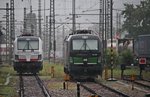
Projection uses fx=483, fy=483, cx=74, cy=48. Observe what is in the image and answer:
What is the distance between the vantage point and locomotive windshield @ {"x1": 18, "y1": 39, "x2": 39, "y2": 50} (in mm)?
36938

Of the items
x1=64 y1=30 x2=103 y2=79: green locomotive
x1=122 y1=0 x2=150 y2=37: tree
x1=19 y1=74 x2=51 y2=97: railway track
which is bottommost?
x1=19 y1=74 x2=51 y2=97: railway track

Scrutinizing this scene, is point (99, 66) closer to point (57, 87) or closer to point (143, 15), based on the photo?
point (57, 87)

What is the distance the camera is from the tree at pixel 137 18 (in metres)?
60.7

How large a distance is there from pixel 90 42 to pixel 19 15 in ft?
170

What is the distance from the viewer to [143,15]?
61219 mm

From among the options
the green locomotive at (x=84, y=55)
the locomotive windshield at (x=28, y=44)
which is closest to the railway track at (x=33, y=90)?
the green locomotive at (x=84, y=55)

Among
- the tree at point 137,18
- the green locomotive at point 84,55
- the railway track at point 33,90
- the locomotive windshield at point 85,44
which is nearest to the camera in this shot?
the railway track at point 33,90

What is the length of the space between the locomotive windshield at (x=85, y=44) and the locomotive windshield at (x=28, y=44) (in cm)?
680

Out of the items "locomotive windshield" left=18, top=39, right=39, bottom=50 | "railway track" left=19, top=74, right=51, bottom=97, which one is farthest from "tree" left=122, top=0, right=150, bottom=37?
"railway track" left=19, top=74, right=51, bottom=97

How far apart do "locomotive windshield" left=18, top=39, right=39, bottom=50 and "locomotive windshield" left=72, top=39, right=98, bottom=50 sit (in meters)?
6.80

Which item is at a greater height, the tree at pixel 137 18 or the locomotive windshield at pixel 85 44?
the tree at pixel 137 18

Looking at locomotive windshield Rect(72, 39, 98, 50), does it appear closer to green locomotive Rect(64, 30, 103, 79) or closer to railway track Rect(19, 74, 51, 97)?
green locomotive Rect(64, 30, 103, 79)

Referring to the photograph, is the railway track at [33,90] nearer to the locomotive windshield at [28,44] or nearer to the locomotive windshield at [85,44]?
the locomotive windshield at [85,44]

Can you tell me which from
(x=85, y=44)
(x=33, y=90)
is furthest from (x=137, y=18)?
(x=33, y=90)
